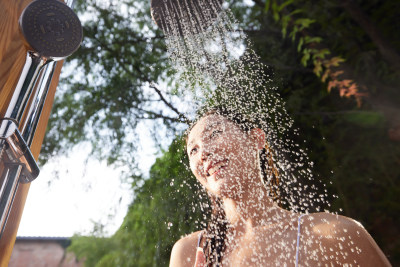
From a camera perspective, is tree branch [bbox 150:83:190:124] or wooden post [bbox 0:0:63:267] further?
tree branch [bbox 150:83:190:124]

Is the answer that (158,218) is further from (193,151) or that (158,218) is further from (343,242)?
(343,242)

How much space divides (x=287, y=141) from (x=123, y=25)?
1.98 metres

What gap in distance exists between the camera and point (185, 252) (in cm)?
135

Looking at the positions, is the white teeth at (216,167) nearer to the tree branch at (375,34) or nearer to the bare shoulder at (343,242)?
the bare shoulder at (343,242)

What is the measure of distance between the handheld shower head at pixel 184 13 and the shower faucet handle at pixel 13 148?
1.41 m

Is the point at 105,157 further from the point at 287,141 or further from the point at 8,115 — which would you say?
the point at 8,115

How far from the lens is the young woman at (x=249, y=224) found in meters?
1.06

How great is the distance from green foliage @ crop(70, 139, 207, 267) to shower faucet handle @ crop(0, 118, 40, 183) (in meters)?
1.78

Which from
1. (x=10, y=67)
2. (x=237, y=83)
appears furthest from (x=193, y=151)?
(x=237, y=83)

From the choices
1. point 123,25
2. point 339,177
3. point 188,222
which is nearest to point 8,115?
point 188,222

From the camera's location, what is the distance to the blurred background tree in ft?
6.02

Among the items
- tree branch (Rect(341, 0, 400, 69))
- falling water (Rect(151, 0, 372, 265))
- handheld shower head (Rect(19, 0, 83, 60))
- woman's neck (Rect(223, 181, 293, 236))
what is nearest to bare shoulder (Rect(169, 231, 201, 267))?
woman's neck (Rect(223, 181, 293, 236))

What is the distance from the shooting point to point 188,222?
2357mm

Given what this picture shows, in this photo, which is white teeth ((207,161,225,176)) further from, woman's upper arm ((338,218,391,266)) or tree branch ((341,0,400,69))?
tree branch ((341,0,400,69))
